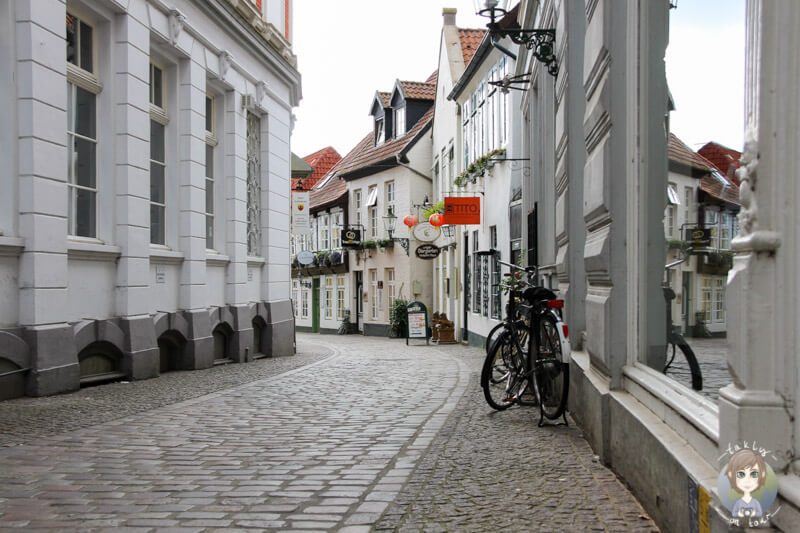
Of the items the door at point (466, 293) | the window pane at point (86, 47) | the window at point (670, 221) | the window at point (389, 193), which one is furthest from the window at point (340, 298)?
the window at point (670, 221)

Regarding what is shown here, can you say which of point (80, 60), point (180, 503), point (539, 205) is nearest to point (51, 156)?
point (80, 60)

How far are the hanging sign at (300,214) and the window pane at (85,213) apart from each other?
13.9 meters

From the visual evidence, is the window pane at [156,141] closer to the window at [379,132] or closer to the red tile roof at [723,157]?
the red tile roof at [723,157]

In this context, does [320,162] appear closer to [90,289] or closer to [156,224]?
[156,224]

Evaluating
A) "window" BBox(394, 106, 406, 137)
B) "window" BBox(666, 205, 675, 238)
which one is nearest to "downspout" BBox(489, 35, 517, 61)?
"window" BBox(666, 205, 675, 238)

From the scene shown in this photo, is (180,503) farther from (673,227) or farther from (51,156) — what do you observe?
(51,156)

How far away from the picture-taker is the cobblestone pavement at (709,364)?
2.79 m

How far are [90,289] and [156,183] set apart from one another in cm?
284

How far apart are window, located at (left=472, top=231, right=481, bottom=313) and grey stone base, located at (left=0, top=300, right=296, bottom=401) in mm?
6181

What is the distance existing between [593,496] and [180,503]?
84.9 inches

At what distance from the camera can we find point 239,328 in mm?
13797

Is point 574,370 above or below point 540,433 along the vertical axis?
above

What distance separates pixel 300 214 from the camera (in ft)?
78.5

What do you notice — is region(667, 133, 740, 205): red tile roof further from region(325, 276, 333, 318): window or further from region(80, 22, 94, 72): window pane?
region(325, 276, 333, 318): window
